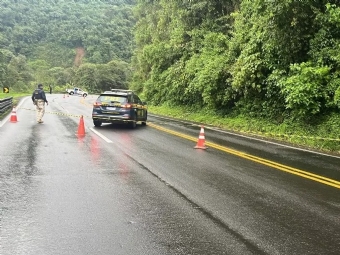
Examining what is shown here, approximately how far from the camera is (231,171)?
376 inches

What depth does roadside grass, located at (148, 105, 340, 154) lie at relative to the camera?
15415 millimetres

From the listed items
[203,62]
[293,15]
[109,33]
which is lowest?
[203,62]

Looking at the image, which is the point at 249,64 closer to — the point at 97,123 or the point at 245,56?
the point at 245,56

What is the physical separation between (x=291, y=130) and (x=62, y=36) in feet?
387

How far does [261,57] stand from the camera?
20.4m

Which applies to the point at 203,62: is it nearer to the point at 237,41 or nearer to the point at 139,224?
the point at 237,41

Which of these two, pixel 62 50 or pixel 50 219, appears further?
pixel 62 50

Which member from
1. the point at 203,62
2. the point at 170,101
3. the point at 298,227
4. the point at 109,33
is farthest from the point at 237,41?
the point at 109,33

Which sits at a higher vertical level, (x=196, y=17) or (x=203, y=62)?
(x=196, y=17)

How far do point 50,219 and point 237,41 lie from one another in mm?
19327

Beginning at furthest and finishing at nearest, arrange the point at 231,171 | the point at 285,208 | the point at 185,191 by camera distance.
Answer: the point at 231,171 < the point at 185,191 < the point at 285,208

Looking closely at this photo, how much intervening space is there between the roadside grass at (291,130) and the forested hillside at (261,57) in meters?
0.50

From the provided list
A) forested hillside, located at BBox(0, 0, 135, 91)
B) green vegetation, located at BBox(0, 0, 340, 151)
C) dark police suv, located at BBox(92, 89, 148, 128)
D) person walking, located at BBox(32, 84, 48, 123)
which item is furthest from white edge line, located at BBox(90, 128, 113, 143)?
forested hillside, located at BBox(0, 0, 135, 91)

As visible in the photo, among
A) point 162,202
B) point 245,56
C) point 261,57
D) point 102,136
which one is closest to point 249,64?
point 261,57
